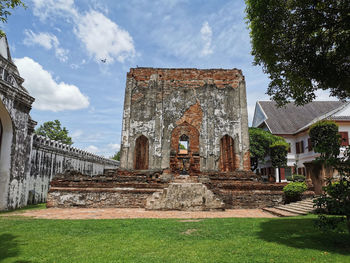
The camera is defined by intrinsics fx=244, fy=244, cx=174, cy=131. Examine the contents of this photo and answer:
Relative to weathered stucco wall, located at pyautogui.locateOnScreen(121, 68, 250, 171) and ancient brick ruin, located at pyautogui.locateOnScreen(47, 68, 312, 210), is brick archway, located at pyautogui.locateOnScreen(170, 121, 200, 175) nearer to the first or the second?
ancient brick ruin, located at pyautogui.locateOnScreen(47, 68, 312, 210)

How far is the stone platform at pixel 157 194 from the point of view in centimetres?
970

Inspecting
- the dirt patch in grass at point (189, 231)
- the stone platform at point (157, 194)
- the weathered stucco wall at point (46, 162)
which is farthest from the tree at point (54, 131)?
the dirt patch in grass at point (189, 231)

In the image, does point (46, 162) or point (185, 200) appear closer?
point (185, 200)

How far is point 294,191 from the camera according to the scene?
10188mm

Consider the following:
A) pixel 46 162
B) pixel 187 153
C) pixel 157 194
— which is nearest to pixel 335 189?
pixel 157 194

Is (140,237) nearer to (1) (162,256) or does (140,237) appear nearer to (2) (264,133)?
(1) (162,256)

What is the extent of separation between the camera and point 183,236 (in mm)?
5160

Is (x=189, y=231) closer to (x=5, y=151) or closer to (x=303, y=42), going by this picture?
(x=303, y=42)

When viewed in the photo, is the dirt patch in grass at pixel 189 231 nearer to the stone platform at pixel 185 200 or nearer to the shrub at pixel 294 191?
the stone platform at pixel 185 200

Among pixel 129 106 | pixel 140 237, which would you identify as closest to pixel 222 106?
pixel 129 106

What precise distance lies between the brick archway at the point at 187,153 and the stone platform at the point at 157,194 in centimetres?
433

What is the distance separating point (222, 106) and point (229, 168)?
443cm

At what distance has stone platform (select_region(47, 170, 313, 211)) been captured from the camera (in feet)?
31.8

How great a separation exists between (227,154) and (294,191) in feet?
25.6
